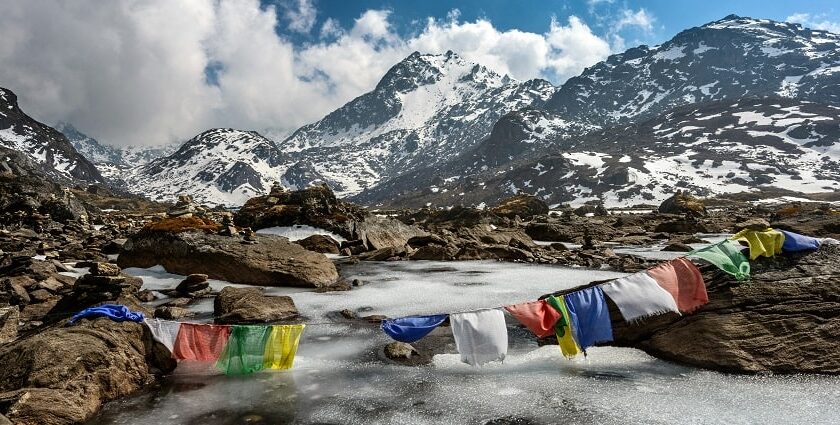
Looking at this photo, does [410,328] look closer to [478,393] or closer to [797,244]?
[478,393]

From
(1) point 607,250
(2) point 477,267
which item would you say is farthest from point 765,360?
(1) point 607,250

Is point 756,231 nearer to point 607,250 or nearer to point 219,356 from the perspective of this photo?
point 219,356

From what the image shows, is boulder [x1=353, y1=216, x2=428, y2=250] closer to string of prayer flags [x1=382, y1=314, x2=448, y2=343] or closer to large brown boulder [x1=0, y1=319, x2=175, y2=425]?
string of prayer flags [x1=382, y1=314, x2=448, y2=343]

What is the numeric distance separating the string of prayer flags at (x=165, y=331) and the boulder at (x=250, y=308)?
305cm

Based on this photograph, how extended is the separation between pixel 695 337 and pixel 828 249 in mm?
4131

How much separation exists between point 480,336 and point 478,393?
137cm

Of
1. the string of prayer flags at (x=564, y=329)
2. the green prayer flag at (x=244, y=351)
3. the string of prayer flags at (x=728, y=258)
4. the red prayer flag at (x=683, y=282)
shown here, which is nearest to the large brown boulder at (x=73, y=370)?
the green prayer flag at (x=244, y=351)

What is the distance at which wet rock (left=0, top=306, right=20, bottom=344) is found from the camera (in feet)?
37.8

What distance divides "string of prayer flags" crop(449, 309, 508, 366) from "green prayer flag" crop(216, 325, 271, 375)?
14.1 ft

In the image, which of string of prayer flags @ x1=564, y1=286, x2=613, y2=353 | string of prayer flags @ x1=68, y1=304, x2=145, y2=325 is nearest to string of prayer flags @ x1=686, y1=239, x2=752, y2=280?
string of prayer flags @ x1=564, y1=286, x2=613, y2=353

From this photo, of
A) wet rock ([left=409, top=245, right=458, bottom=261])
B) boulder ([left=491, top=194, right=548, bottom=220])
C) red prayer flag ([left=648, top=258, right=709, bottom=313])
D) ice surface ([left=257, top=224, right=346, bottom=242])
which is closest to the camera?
red prayer flag ([left=648, top=258, right=709, bottom=313])

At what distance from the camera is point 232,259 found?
21.3m

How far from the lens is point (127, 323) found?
10688 mm

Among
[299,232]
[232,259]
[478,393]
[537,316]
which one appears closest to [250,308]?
[232,259]
